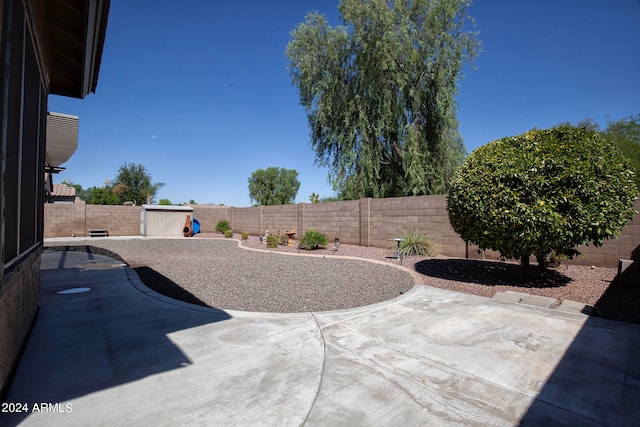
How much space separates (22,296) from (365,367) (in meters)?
3.72

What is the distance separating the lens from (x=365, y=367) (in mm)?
2990

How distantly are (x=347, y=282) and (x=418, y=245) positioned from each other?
14.2ft

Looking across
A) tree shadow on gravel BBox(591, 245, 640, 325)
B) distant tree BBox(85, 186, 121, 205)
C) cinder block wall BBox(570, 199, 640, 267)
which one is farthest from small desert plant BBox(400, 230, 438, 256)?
distant tree BBox(85, 186, 121, 205)

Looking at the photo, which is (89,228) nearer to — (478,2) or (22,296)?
(22,296)

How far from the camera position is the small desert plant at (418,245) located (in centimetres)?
1019

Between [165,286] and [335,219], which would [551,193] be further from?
[335,219]

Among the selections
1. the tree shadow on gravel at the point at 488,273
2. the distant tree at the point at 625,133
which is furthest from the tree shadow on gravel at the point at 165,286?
the distant tree at the point at 625,133

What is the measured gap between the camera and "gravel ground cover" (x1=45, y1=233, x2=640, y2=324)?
530cm

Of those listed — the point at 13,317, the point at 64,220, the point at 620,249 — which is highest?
the point at 64,220

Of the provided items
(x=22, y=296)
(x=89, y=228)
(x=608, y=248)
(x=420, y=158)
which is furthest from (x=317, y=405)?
(x=89, y=228)

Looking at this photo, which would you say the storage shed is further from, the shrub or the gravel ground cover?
the gravel ground cover

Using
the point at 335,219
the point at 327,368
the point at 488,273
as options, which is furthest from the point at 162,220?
the point at 327,368

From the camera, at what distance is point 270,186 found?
60.3 m

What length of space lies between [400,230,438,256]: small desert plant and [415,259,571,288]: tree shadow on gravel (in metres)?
0.89
